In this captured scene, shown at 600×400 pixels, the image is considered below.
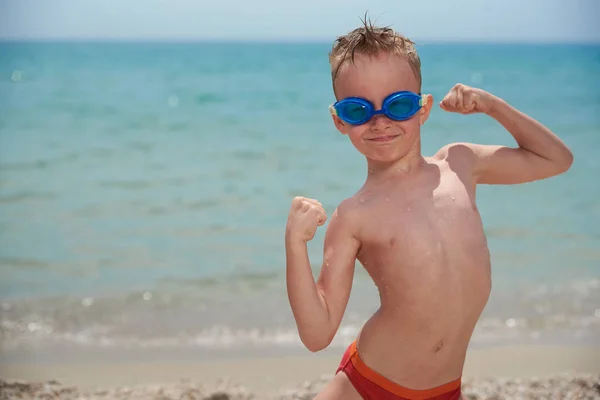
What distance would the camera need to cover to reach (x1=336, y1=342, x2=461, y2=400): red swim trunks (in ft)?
8.81

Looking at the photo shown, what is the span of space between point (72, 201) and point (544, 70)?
95.4 feet

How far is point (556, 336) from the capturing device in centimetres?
606

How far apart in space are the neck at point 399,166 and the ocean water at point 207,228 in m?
3.41

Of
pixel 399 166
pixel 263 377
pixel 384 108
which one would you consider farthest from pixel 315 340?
pixel 263 377

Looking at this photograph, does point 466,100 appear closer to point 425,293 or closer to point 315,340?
point 425,293

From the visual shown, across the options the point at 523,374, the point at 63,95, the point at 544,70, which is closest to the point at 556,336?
the point at 523,374

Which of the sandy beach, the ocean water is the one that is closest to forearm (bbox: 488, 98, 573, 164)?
the sandy beach

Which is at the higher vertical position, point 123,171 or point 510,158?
point 510,158

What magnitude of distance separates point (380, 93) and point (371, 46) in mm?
149

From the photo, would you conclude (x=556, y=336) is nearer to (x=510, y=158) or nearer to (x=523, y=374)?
(x=523, y=374)

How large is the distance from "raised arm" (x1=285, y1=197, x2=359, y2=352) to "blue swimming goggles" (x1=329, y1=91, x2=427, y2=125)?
11.5 inches

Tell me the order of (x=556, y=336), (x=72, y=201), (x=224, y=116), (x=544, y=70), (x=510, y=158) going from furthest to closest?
(x=544, y=70)
(x=224, y=116)
(x=72, y=201)
(x=556, y=336)
(x=510, y=158)

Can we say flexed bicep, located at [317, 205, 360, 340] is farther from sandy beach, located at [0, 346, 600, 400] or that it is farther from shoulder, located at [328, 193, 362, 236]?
sandy beach, located at [0, 346, 600, 400]

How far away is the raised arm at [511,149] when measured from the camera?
9.53ft
